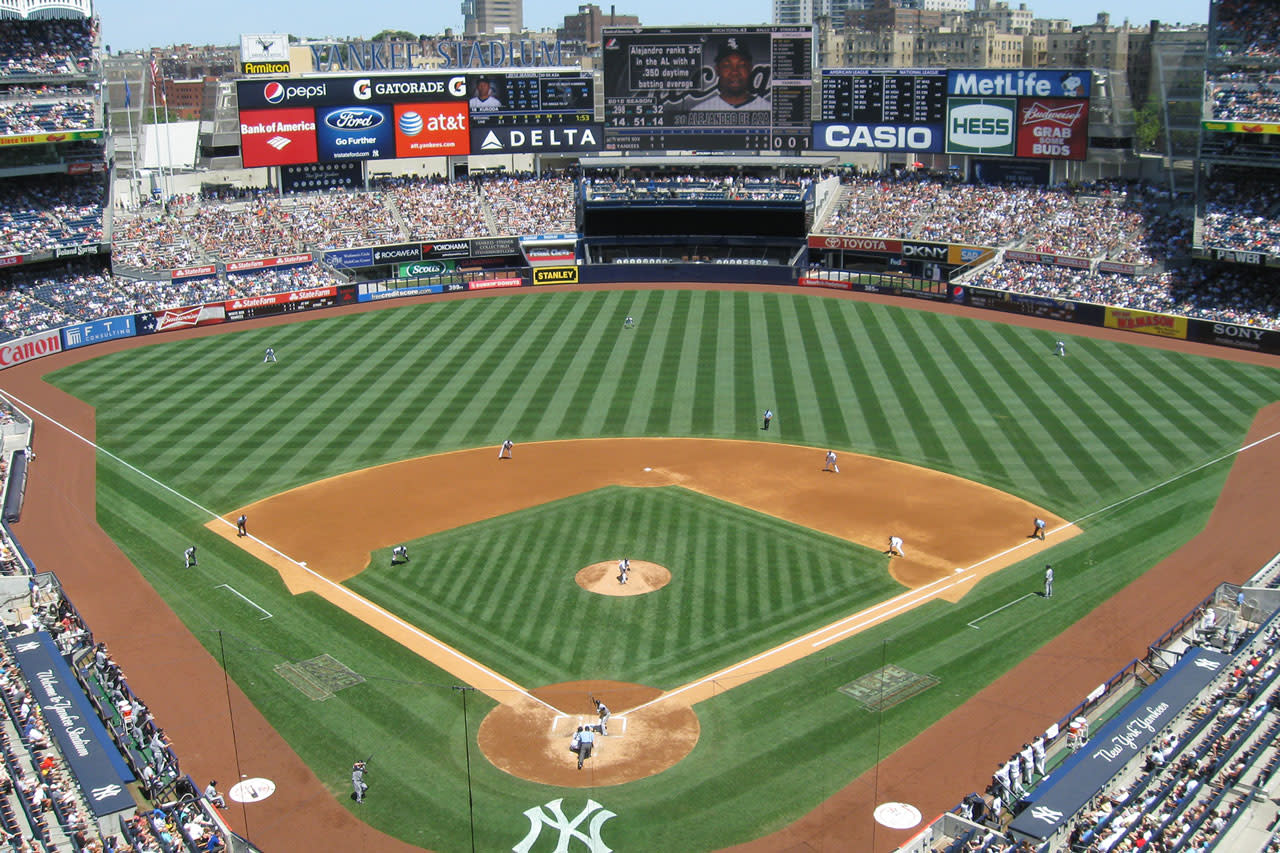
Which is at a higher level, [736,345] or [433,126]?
[433,126]

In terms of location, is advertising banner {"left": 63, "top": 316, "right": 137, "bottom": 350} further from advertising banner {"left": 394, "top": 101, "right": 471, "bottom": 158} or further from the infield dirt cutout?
the infield dirt cutout

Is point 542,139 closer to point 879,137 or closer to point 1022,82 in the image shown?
point 879,137

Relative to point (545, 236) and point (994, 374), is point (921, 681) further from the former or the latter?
point (545, 236)

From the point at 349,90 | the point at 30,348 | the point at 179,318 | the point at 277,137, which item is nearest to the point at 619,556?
the point at 30,348

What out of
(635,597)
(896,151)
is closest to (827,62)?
(896,151)

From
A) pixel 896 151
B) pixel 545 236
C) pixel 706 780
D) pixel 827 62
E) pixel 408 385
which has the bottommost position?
pixel 706 780

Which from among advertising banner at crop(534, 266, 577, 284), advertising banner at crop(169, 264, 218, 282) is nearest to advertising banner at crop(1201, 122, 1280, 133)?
advertising banner at crop(534, 266, 577, 284)
